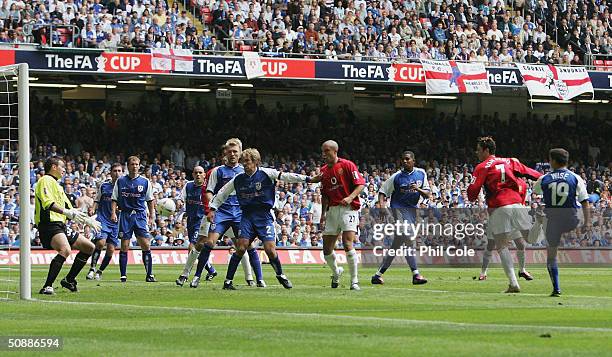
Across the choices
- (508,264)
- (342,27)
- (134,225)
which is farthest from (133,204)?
(342,27)

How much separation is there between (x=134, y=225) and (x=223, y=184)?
4206mm

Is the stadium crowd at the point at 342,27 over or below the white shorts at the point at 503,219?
over

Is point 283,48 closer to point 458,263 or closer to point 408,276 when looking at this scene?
point 458,263

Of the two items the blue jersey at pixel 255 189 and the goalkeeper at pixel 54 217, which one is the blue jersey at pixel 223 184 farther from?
the goalkeeper at pixel 54 217

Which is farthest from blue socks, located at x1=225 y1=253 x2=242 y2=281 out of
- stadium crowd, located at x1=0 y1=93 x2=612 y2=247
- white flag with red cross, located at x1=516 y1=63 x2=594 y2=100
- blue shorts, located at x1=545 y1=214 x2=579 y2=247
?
white flag with red cross, located at x1=516 y1=63 x2=594 y2=100

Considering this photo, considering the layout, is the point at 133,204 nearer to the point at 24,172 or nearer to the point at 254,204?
the point at 254,204

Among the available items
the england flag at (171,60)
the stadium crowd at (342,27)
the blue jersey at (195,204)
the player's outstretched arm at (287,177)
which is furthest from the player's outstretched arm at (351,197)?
the england flag at (171,60)

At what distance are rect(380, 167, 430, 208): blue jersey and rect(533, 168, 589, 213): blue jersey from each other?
4.68 meters

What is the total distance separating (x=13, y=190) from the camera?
2945 cm

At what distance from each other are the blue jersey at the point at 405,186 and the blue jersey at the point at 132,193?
475 centimetres

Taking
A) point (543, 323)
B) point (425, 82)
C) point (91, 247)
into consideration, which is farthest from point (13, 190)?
point (543, 323)

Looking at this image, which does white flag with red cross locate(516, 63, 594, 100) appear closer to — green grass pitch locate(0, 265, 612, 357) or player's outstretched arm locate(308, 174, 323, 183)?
green grass pitch locate(0, 265, 612, 357)

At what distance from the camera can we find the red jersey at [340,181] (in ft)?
62.3

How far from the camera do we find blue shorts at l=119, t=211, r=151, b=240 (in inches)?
942
